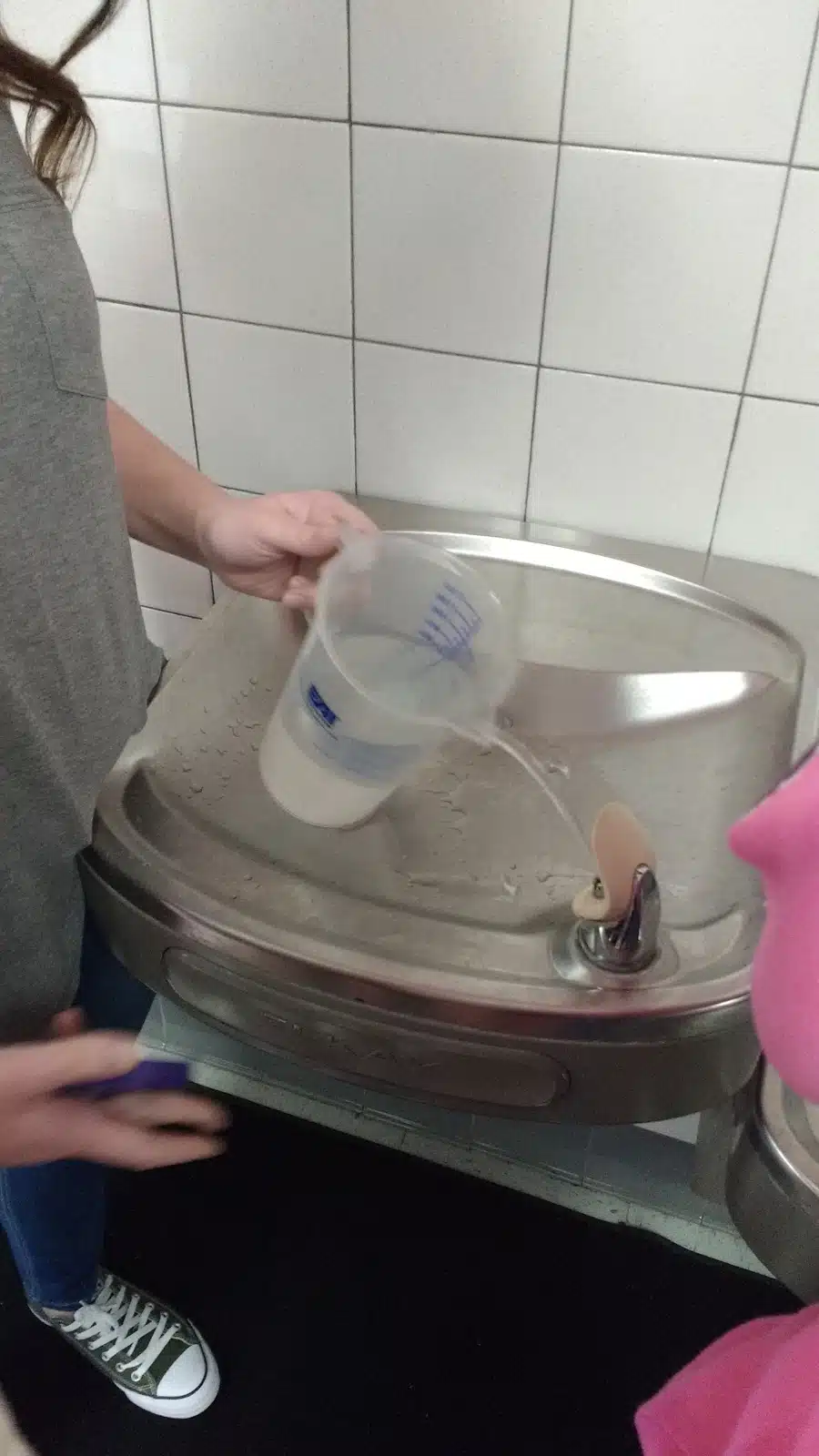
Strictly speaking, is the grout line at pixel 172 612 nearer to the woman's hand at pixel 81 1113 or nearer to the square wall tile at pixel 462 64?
the square wall tile at pixel 462 64

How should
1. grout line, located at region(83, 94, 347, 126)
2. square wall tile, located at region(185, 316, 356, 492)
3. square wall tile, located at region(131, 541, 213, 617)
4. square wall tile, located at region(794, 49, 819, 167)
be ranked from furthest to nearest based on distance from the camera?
square wall tile, located at region(131, 541, 213, 617) → square wall tile, located at region(185, 316, 356, 492) → grout line, located at region(83, 94, 347, 126) → square wall tile, located at region(794, 49, 819, 167)

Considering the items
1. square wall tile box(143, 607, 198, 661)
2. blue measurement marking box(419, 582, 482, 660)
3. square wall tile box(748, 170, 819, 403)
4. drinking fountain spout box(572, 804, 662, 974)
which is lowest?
square wall tile box(143, 607, 198, 661)

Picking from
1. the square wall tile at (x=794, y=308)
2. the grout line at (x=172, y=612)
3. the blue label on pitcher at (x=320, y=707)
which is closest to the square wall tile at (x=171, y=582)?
the grout line at (x=172, y=612)

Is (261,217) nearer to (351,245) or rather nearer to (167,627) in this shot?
(351,245)

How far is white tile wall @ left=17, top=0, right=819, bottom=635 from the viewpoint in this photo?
0.68 metres

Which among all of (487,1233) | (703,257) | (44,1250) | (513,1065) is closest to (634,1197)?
(487,1233)

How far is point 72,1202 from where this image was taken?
92 cm

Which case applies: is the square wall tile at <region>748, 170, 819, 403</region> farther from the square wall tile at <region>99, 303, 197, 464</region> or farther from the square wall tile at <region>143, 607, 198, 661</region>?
the square wall tile at <region>143, 607, 198, 661</region>

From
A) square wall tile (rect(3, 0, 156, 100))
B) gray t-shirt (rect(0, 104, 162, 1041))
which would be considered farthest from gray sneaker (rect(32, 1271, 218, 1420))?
square wall tile (rect(3, 0, 156, 100))

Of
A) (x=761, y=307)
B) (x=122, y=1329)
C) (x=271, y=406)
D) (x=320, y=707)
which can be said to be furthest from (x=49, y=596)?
(x=122, y=1329)

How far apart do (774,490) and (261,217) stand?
45cm

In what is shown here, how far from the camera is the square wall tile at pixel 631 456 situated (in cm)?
79

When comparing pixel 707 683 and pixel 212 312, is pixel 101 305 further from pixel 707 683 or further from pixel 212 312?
pixel 707 683

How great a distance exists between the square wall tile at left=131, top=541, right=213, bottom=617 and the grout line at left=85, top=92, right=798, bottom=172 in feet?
1.23
